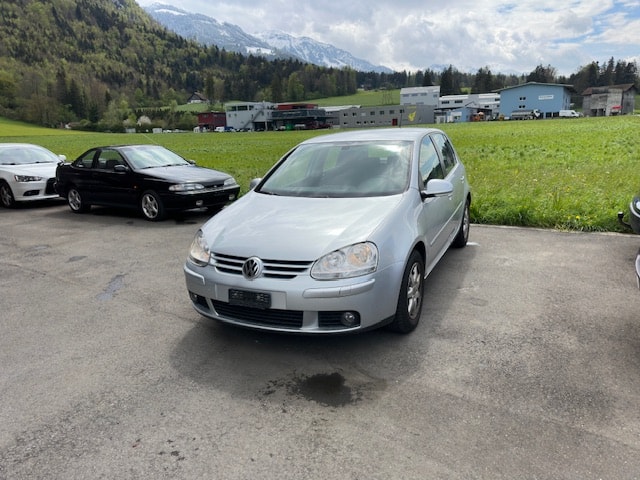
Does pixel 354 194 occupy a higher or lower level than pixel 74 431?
higher

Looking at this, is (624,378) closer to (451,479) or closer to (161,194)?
(451,479)

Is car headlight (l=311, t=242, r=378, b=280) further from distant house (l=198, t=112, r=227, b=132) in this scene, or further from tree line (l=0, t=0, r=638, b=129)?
distant house (l=198, t=112, r=227, b=132)

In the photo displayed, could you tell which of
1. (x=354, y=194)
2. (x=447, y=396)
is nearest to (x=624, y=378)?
(x=447, y=396)

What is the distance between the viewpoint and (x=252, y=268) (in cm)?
350

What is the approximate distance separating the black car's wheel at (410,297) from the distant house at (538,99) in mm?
116993

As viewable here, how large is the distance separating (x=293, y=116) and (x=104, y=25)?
11866cm

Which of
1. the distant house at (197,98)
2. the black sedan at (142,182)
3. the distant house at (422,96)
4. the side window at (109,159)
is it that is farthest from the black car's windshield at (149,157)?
the distant house at (197,98)

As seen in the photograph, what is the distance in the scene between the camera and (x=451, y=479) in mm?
2377

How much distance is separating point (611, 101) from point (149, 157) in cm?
13189

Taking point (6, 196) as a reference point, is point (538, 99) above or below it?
above

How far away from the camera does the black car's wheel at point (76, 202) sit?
10.6 metres

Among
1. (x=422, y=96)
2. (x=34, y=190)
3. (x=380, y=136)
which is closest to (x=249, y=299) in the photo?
(x=380, y=136)

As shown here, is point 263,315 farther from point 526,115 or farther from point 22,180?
point 526,115

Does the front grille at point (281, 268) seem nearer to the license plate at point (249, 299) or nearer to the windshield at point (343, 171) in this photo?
the license plate at point (249, 299)
